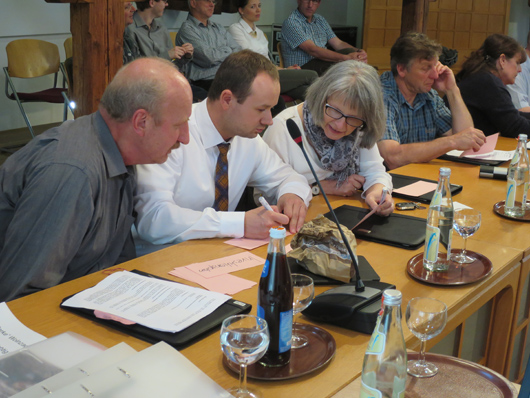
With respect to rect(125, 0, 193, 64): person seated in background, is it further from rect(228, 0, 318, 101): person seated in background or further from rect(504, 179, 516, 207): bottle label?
rect(504, 179, 516, 207): bottle label

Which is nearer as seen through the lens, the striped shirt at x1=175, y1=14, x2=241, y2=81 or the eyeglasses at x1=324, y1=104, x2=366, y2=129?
the eyeglasses at x1=324, y1=104, x2=366, y2=129

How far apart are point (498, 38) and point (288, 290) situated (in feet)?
10.9

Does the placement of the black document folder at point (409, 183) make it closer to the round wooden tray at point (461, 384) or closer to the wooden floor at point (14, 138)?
the round wooden tray at point (461, 384)

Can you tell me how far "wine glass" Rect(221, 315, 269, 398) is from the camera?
98 cm

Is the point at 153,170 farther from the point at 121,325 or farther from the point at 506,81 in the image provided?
the point at 506,81

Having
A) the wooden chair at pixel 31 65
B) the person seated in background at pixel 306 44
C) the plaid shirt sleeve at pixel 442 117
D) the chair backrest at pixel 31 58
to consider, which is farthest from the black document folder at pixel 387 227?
the person seated in background at pixel 306 44

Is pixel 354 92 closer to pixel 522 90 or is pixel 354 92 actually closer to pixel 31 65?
pixel 522 90

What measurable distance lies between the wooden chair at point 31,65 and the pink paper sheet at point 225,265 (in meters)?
3.59

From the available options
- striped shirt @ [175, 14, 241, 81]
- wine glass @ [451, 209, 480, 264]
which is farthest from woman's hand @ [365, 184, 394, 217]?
striped shirt @ [175, 14, 241, 81]

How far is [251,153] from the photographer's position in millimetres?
2338

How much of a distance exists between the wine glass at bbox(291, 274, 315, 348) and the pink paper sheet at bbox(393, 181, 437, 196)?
124 cm

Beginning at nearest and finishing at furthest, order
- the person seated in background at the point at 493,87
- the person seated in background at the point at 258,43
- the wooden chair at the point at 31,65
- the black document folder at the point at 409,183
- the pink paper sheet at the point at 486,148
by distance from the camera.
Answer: the black document folder at the point at 409,183 < the pink paper sheet at the point at 486,148 < the person seated in background at the point at 493,87 < the wooden chair at the point at 31,65 < the person seated in background at the point at 258,43

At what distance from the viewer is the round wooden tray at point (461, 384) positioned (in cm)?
108

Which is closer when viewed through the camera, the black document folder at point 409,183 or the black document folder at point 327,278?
the black document folder at point 327,278
